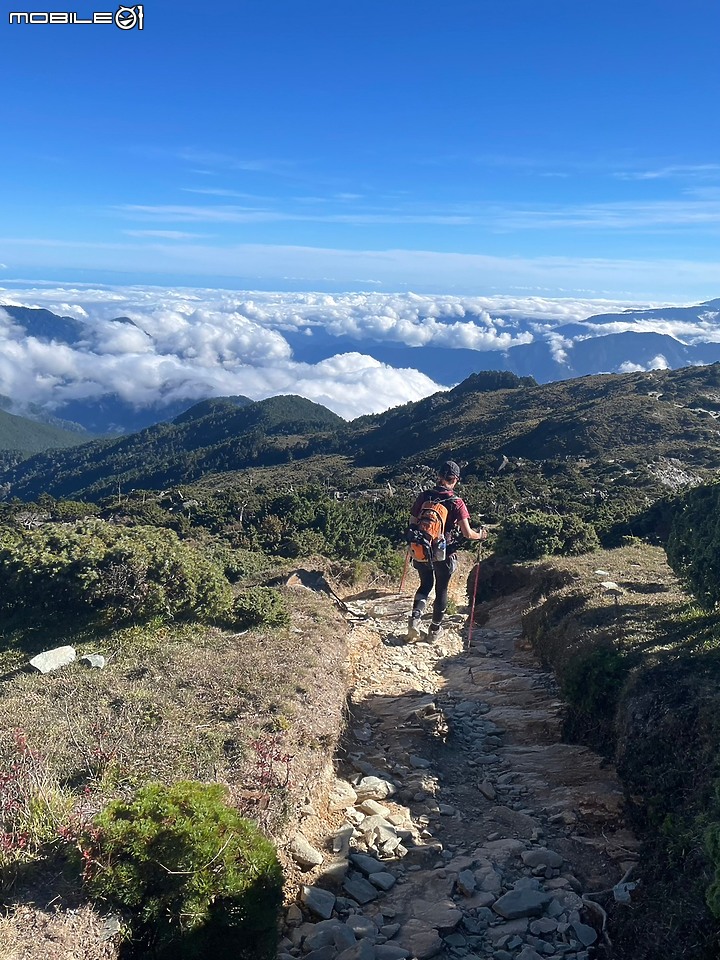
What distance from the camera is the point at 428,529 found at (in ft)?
32.2

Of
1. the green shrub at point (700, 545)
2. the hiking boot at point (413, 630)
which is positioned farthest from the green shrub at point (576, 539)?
the hiking boot at point (413, 630)

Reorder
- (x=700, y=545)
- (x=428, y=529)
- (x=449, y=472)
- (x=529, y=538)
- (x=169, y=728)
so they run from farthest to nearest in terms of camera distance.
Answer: (x=529, y=538) < (x=449, y=472) < (x=428, y=529) < (x=700, y=545) < (x=169, y=728)

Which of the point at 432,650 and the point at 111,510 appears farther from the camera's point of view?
the point at 111,510

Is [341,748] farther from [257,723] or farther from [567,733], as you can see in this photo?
[567,733]

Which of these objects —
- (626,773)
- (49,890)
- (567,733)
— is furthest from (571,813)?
(49,890)

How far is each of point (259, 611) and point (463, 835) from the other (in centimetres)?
462

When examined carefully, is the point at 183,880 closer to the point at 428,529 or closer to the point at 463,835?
the point at 463,835

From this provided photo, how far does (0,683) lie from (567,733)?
695 cm

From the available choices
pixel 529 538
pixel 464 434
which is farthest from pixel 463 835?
pixel 464 434

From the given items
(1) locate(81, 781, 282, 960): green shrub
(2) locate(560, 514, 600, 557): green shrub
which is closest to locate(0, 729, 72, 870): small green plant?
(1) locate(81, 781, 282, 960): green shrub

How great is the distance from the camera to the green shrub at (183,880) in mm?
4129

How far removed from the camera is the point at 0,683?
7859mm

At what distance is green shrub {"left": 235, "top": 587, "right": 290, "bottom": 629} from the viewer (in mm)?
9586

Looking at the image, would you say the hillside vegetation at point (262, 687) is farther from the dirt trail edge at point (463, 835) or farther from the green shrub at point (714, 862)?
the dirt trail edge at point (463, 835)
